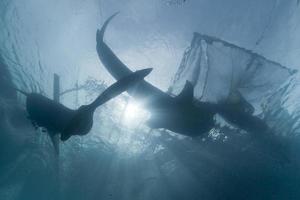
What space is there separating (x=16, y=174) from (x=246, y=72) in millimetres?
25521

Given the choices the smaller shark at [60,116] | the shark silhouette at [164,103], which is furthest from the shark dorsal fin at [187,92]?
the smaller shark at [60,116]

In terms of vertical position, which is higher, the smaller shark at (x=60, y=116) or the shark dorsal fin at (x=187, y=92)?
the shark dorsal fin at (x=187, y=92)

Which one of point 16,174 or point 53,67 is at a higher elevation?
point 53,67

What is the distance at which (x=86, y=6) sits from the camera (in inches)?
378

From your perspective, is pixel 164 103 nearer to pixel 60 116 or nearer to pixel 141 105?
pixel 141 105

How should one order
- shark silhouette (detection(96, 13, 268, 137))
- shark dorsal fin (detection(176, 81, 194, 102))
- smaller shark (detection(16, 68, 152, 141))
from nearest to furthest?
smaller shark (detection(16, 68, 152, 141)) < shark silhouette (detection(96, 13, 268, 137)) < shark dorsal fin (detection(176, 81, 194, 102))

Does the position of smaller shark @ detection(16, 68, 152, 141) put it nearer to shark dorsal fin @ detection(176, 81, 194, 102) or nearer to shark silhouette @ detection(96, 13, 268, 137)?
shark silhouette @ detection(96, 13, 268, 137)

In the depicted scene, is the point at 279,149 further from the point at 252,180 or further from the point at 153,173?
the point at 153,173

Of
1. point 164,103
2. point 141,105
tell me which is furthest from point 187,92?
point 141,105

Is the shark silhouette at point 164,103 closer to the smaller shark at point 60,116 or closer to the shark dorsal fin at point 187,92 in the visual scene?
the shark dorsal fin at point 187,92

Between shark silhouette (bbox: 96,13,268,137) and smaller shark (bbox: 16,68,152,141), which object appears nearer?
smaller shark (bbox: 16,68,152,141)

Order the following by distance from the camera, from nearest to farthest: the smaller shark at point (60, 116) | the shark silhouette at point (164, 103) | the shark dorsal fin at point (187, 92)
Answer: the smaller shark at point (60, 116) → the shark silhouette at point (164, 103) → the shark dorsal fin at point (187, 92)

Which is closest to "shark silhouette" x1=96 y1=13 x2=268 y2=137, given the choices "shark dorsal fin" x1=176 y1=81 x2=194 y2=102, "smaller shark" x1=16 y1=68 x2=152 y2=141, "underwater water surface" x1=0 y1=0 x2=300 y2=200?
"shark dorsal fin" x1=176 y1=81 x2=194 y2=102

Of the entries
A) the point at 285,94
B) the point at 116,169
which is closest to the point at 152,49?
the point at 285,94
